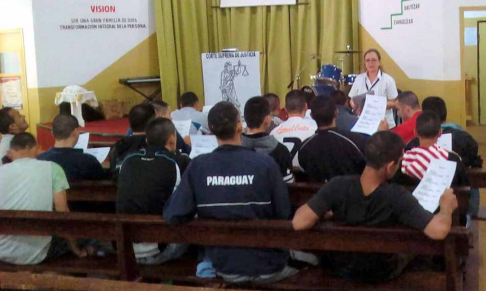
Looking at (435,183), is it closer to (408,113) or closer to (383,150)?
(383,150)

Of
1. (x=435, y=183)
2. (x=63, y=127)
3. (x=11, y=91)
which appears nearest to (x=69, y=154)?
(x=63, y=127)

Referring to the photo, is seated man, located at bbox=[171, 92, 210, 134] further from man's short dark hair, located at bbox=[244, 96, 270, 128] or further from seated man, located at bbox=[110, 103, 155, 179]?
man's short dark hair, located at bbox=[244, 96, 270, 128]

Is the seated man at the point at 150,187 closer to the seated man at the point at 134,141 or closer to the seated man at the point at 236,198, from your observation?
the seated man at the point at 236,198

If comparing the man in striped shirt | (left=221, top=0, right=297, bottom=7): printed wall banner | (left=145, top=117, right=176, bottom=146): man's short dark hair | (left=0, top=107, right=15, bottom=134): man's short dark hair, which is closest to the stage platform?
(left=221, top=0, right=297, bottom=7): printed wall banner

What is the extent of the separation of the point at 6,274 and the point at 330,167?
1.77 m

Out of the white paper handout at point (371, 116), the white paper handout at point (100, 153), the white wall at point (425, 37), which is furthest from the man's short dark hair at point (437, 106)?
the white wall at point (425, 37)

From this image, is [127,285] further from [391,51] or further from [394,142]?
[391,51]

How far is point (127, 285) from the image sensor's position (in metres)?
2.41

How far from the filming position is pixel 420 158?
3.20 metres

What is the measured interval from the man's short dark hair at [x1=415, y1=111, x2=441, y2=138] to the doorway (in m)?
6.62

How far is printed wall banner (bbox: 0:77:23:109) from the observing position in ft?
28.1

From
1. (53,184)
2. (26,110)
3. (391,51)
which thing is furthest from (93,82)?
(53,184)

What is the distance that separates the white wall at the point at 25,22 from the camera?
827 centimetres

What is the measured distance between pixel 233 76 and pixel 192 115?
176cm
